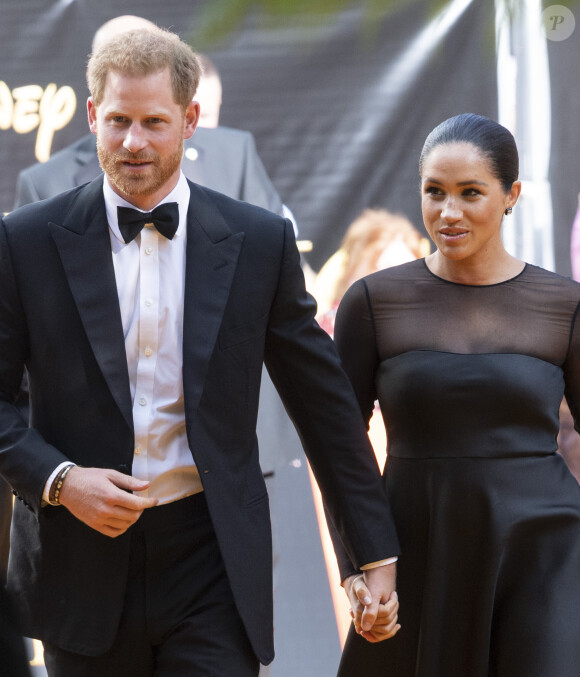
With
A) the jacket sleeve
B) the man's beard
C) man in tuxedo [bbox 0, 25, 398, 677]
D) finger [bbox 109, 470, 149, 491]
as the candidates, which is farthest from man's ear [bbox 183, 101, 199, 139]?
finger [bbox 109, 470, 149, 491]

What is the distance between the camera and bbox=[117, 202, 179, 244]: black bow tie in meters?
2.65

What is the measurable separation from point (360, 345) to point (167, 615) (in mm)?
947

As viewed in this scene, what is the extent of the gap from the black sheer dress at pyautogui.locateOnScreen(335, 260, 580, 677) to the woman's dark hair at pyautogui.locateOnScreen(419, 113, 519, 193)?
0.29 m

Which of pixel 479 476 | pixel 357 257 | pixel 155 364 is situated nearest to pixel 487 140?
pixel 479 476

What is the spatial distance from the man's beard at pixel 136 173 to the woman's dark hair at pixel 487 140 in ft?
2.88

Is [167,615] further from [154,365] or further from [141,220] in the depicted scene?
[141,220]

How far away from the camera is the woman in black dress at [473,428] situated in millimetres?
2953

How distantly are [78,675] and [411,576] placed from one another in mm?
927

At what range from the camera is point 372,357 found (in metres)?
3.18

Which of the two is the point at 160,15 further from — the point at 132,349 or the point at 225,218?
the point at 132,349

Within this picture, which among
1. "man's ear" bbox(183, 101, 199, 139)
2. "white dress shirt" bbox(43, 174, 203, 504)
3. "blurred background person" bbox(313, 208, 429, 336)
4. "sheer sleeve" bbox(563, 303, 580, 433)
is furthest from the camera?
"blurred background person" bbox(313, 208, 429, 336)

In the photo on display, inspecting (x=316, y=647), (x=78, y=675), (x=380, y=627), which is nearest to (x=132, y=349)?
(x=78, y=675)

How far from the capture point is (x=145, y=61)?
2615mm

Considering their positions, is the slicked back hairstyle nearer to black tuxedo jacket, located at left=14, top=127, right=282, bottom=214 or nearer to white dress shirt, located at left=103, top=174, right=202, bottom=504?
white dress shirt, located at left=103, top=174, right=202, bottom=504
